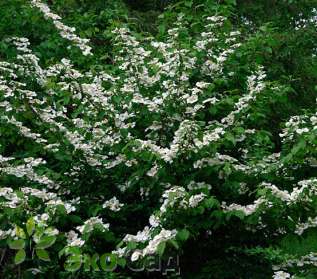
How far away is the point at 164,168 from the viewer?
3.26m

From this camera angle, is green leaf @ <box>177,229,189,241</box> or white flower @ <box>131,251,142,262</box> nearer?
white flower @ <box>131,251,142,262</box>

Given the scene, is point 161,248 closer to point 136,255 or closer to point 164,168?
point 136,255

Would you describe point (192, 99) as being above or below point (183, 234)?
above

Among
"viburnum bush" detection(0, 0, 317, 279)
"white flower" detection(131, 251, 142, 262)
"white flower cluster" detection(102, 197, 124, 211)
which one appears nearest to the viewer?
"white flower" detection(131, 251, 142, 262)

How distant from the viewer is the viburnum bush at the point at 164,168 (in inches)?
119

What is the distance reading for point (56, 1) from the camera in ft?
21.1

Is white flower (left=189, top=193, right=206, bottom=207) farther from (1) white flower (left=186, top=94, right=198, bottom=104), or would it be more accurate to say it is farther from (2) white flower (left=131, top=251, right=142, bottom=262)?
(1) white flower (left=186, top=94, right=198, bottom=104)

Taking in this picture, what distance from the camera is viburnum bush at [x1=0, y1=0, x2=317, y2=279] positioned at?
3.03 metres

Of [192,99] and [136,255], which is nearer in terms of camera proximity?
[136,255]

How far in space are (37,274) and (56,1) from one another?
4015mm

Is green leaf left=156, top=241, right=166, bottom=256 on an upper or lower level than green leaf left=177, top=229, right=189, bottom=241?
lower

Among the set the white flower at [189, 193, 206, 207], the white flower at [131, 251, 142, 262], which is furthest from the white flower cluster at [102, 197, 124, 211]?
the white flower at [131, 251, 142, 262]

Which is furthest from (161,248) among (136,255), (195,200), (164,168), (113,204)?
(113,204)

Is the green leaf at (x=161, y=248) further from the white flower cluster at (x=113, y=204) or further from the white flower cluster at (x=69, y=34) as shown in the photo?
the white flower cluster at (x=69, y=34)
